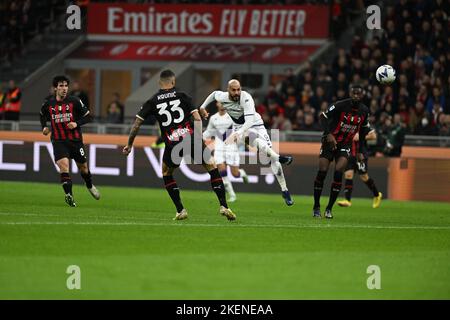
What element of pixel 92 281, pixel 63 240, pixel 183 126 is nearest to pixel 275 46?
pixel 183 126

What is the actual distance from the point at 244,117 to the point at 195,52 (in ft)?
58.3

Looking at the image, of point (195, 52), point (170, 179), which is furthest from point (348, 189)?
point (195, 52)

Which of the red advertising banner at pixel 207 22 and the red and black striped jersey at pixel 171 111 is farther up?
the red advertising banner at pixel 207 22

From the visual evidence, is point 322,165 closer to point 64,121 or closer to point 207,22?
point 64,121

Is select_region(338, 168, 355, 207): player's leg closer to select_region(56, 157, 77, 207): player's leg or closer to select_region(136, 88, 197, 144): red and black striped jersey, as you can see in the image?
select_region(56, 157, 77, 207): player's leg

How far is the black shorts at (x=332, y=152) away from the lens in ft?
58.0

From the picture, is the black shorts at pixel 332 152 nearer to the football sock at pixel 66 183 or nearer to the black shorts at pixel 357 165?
the black shorts at pixel 357 165

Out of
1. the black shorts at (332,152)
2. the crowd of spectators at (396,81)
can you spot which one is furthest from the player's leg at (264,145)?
the crowd of spectators at (396,81)

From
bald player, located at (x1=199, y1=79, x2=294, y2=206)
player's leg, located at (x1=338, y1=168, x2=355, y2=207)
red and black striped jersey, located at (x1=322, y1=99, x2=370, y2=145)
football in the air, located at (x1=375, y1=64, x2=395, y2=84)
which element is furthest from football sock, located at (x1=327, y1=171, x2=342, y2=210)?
player's leg, located at (x1=338, y1=168, x2=355, y2=207)

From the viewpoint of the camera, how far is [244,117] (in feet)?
60.4

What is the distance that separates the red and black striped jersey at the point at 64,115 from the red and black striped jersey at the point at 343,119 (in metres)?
4.60

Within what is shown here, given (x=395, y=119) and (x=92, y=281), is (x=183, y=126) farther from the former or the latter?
(x=395, y=119)

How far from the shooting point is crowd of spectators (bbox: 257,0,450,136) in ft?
88.2
